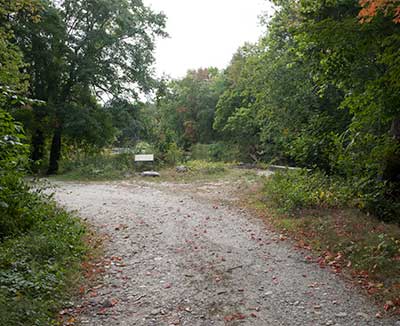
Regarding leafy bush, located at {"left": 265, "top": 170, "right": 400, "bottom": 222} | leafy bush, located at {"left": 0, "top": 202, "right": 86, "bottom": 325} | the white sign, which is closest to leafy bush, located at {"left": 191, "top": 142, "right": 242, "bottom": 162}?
the white sign

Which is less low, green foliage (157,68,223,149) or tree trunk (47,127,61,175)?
green foliage (157,68,223,149)

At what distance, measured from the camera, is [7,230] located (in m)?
5.54

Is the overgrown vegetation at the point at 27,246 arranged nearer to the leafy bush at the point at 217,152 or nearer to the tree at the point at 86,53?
the tree at the point at 86,53

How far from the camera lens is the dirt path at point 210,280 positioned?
3840 mm

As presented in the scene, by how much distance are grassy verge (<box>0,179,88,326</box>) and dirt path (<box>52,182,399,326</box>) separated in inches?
17.3

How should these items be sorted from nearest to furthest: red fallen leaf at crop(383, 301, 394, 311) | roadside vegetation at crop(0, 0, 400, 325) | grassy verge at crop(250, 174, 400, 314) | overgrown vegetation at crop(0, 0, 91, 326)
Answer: overgrown vegetation at crop(0, 0, 91, 326) → red fallen leaf at crop(383, 301, 394, 311) → grassy verge at crop(250, 174, 400, 314) → roadside vegetation at crop(0, 0, 400, 325)

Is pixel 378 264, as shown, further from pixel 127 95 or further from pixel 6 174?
pixel 127 95

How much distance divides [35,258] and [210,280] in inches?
93.3

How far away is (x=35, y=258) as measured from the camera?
15.8 ft

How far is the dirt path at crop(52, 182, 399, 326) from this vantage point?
384cm

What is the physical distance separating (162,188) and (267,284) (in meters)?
9.09

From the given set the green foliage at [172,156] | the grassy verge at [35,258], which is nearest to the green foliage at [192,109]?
the green foliage at [172,156]

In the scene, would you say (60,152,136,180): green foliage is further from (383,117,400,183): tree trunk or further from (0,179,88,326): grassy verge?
(383,117,400,183): tree trunk

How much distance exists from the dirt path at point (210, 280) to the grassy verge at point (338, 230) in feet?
1.05
